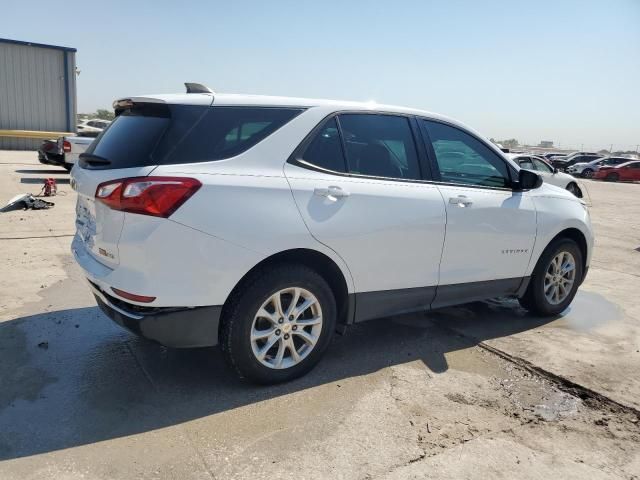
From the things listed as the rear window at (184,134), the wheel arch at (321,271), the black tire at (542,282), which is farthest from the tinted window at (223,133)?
the black tire at (542,282)

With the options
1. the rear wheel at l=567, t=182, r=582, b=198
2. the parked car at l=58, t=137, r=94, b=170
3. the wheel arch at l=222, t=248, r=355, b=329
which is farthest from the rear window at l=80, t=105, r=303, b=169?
the rear wheel at l=567, t=182, r=582, b=198

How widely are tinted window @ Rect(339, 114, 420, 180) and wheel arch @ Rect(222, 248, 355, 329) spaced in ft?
2.18

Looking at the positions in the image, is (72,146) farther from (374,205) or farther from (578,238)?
(578,238)

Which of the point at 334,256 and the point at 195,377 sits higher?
the point at 334,256

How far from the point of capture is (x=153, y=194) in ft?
9.57

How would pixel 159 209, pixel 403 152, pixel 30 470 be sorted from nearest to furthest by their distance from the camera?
pixel 30 470
pixel 159 209
pixel 403 152

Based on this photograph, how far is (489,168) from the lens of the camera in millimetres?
4555

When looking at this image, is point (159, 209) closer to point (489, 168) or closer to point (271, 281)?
point (271, 281)

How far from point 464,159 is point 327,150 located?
1.43 m

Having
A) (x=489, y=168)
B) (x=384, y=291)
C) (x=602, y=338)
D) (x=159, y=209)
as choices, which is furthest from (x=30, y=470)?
(x=602, y=338)

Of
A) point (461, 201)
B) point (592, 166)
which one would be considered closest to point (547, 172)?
point (461, 201)

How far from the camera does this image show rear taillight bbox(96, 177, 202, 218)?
292cm

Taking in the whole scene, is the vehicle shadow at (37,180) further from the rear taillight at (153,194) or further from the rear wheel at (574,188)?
the rear wheel at (574,188)

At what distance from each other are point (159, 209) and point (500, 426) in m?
2.38
